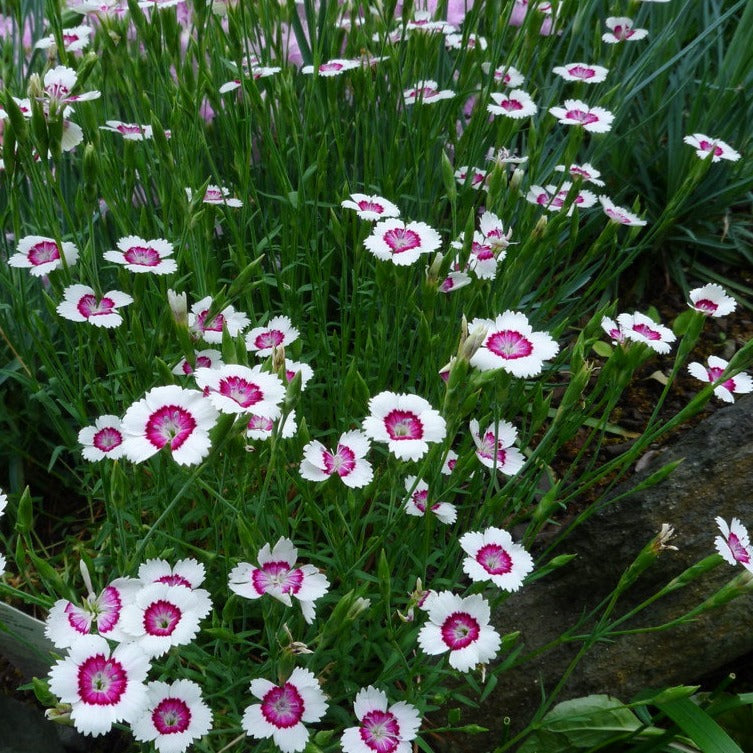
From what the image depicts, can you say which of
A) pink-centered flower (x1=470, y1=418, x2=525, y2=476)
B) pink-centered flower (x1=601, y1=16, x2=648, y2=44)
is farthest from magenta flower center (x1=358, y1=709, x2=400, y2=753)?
pink-centered flower (x1=601, y1=16, x2=648, y2=44)

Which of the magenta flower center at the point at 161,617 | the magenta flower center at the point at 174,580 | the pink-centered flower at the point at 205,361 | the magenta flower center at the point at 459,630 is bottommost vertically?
the magenta flower center at the point at 459,630

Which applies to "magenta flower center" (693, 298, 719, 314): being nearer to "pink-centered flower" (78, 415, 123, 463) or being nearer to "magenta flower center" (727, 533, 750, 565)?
"magenta flower center" (727, 533, 750, 565)

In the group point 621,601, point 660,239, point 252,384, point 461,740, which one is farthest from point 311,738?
point 660,239

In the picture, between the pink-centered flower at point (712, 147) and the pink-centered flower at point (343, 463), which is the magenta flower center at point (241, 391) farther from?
the pink-centered flower at point (712, 147)

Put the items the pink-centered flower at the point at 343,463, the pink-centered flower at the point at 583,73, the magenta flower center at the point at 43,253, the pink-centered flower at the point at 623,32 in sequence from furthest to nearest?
the pink-centered flower at the point at 623,32
the pink-centered flower at the point at 583,73
the magenta flower center at the point at 43,253
the pink-centered flower at the point at 343,463

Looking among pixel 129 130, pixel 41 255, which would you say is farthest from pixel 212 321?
pixel 129 130

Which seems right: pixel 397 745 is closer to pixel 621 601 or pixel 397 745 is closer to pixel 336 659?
pixel 336 659

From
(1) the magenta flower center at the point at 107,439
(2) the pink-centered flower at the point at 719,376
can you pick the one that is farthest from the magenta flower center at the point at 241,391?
(2) the pink-centered flower at the point at 719,376
